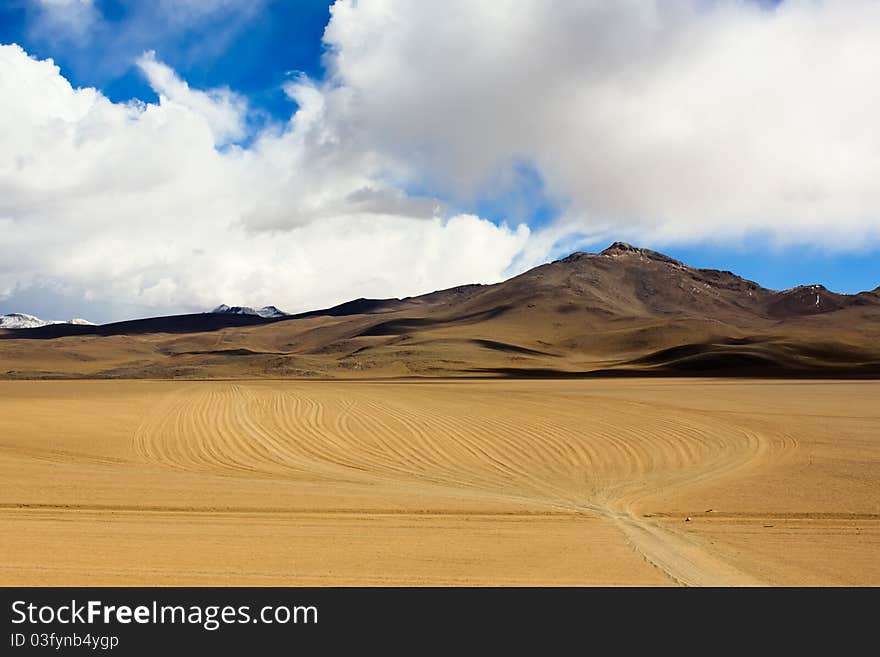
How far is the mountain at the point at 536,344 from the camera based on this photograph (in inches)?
2832

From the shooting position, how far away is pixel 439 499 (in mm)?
A: 10570

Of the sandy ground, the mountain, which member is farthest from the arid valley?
the mountain

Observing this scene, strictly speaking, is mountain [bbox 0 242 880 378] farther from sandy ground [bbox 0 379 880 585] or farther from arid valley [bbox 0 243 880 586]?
sandy ground [bbox 0 379 880 585]

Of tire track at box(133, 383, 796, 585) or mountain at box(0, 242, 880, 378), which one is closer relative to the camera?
tire track at box(133, 383, 796, 585)

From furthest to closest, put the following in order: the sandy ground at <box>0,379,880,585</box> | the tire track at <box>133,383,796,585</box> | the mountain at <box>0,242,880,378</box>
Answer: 1. the mountain at <box>0,242,880,378</box>
2. the tire track at <box>133,383,796,585</box>
3. the sandy ground at <box>0,379,880,585</box>

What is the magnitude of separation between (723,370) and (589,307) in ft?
325

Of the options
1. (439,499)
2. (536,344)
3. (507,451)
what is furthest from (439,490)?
(536,344)

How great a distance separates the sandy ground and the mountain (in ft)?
148

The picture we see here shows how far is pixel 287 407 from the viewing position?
24.9 meters

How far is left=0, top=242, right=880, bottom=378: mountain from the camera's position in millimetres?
71938

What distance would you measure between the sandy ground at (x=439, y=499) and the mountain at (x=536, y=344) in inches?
1773

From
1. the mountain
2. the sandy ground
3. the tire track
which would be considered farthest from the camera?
the mountain
